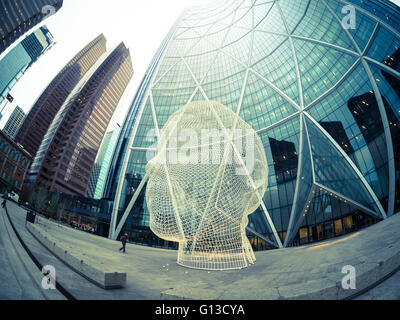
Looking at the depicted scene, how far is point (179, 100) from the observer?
142 feet

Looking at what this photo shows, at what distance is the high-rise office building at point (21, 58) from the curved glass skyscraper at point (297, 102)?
423 ft

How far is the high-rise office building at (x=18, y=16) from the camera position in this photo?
281 feet

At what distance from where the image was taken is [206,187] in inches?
508

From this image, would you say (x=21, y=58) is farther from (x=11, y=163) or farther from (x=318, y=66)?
(x=318, y=66)

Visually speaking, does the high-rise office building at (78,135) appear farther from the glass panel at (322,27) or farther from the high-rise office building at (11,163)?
the glass panel at (322,27)

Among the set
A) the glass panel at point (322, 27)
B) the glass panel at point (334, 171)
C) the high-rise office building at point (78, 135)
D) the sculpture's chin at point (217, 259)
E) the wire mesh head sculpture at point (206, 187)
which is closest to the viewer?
the sculpture's chin at point (217, 259)

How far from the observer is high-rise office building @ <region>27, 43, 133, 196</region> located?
109 m

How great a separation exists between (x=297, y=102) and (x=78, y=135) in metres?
130

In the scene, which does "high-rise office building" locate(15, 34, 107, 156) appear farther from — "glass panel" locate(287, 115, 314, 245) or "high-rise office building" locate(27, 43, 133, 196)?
"glass panel" locate(287, 115, 314, 245)

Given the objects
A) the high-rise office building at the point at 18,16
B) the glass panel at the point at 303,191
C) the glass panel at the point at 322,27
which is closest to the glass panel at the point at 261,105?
the glass panel at the point at 303,191

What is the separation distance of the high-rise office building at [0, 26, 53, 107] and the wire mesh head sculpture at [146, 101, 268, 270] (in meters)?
153
